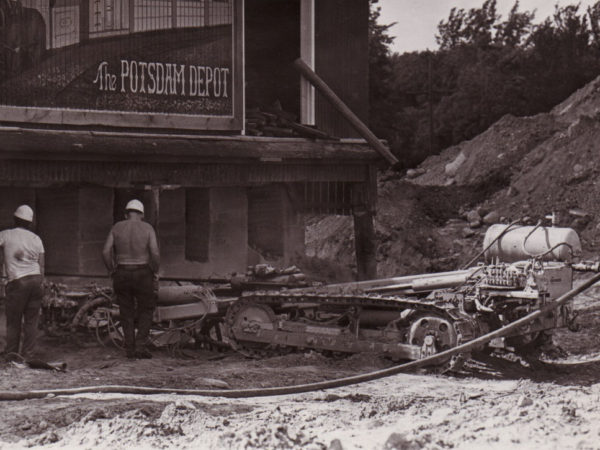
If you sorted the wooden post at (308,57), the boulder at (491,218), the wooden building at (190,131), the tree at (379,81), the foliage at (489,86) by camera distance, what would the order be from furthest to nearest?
the foliage at (489,86) → the tree at (379,81) → the boulder at (491,218) → the wooden post at (308,57) → the wooden building at (190,131)

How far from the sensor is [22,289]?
479 inches

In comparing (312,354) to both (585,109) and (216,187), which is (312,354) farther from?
(585,109)

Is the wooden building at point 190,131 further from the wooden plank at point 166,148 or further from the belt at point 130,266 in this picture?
the belt at point 130,266

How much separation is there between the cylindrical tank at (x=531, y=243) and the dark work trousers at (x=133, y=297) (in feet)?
13.6

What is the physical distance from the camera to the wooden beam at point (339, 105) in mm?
17156

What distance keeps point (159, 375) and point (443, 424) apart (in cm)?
357

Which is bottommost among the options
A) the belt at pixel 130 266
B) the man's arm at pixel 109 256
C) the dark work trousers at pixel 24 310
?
the dark work trousers at pixel 24 310

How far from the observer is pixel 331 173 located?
1802cm

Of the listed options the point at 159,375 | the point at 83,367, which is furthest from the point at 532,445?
the point at 83,367

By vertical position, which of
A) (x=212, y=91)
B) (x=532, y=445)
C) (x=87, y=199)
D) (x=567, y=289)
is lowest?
(x=532, y=445)

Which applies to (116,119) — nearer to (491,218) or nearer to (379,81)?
(491,218)

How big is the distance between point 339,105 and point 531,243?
533cm

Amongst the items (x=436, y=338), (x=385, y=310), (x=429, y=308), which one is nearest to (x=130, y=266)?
(x=385, y=310)

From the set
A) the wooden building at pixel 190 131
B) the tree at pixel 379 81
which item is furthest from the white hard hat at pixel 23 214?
the tree at pixel 379 81
